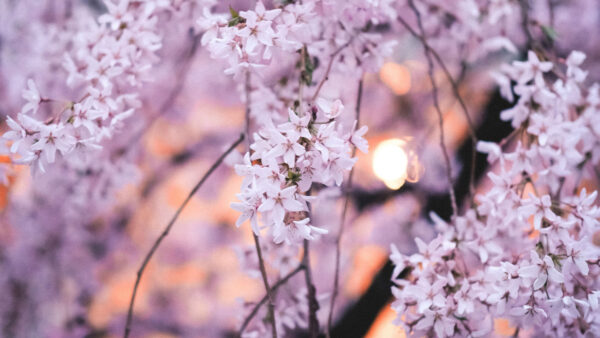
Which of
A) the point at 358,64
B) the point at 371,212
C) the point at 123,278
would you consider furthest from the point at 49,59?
the point at 123,278

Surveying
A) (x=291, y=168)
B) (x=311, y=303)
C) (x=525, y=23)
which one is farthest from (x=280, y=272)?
(x=525, y=23)

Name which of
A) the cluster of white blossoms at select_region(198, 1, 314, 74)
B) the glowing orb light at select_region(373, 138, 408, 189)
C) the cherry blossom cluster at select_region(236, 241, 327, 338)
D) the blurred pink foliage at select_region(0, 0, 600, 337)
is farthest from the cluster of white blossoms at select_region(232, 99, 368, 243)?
the glowing orb light at select_region(373, 138, 408, 189)

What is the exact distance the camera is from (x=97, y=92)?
843 millimetres

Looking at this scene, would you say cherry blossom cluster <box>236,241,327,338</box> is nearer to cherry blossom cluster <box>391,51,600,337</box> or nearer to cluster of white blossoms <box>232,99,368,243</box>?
cherry blossom cluster <box>391,51,600,337</box>

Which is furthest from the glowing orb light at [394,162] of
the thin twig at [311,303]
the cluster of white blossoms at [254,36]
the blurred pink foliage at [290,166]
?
the cluster of white blossoms at [254,36]

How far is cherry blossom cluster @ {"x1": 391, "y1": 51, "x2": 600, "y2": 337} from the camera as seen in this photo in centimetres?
74

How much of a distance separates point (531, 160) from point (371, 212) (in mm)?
1649

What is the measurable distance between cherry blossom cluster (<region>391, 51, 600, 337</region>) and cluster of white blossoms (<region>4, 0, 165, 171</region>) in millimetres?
612

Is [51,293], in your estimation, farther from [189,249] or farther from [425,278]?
[425,278]

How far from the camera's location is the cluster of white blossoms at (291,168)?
62cm

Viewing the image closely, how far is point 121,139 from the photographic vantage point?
211 centimetres

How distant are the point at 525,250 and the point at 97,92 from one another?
882 millimetres

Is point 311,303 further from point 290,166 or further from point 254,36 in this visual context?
point 254,36

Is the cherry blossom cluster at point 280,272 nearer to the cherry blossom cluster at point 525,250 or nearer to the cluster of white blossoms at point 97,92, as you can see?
the cherry blossom cluster at point 525,250
